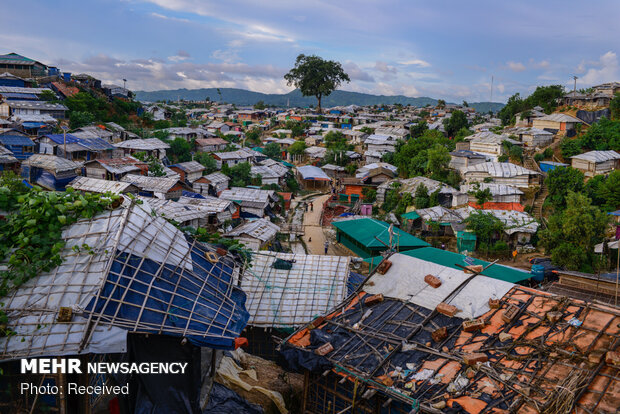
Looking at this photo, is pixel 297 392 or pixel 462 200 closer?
pixel 297 392

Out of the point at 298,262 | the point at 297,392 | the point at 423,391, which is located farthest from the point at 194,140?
the point at 423,391

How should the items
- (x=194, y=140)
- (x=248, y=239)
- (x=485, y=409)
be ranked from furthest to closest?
(x=194, y=140), (x=248, y=239), (x=485, y=409)

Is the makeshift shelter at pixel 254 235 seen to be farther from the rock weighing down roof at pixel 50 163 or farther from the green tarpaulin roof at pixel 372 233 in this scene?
the rock weighing down roof at pixel 50 163

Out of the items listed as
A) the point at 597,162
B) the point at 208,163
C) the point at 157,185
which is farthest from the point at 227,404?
the point at 208,163

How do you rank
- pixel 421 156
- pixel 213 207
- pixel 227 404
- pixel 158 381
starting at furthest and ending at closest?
pixel 421 156 < pixel 213 207 < pixel 227 404 < pixel 158 381

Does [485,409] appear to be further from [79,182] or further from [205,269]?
[79,182]

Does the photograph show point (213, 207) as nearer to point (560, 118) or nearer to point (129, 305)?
point (129, 305)

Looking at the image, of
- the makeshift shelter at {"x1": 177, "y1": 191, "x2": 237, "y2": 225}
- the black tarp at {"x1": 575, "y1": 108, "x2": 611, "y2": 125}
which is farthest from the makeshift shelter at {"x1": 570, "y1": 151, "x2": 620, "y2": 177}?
the makeshift shelter at {"x1": 177, "y1": 191, "x2": 237, "y2": 225}
